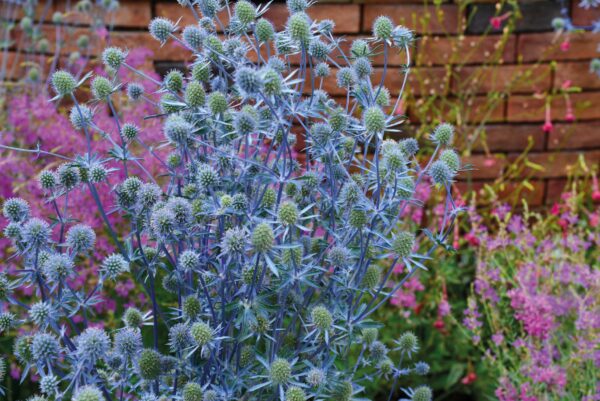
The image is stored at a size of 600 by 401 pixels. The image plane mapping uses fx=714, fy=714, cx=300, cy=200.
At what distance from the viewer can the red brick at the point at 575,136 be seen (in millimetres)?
4047

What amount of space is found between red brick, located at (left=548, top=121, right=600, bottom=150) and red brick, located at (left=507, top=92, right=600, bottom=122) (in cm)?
6

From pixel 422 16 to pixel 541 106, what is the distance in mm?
850

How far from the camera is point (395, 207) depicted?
1664mm

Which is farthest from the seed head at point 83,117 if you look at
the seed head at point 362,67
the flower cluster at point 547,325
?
the flower cluster at point 547,325

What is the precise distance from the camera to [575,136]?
4.09 meters

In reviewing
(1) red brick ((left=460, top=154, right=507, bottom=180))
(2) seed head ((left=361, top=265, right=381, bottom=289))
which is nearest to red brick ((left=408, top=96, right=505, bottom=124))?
(1) red brick ((left=460, top=154, right=507, bottom=180))

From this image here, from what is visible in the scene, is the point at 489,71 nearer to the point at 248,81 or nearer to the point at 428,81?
the point at 428,81

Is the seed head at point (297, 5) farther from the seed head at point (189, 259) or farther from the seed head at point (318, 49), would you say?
the seed head at point (189, 259)

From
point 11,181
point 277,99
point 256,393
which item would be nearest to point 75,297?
point 256,393

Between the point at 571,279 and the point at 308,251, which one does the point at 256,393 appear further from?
the point at 571,279

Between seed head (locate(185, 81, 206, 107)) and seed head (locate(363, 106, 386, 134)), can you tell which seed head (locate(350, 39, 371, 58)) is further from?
seed head (locate(185, 81, 206, 107))

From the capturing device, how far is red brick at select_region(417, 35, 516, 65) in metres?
3.89

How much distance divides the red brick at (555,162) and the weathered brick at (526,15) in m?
0.71

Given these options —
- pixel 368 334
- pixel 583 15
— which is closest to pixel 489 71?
pixel 583 15
